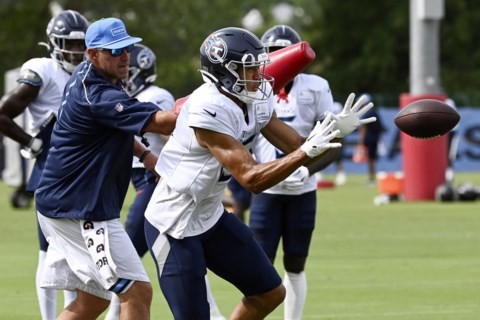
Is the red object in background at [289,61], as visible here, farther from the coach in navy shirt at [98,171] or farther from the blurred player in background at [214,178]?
the coach in navy shirt at [98,171]

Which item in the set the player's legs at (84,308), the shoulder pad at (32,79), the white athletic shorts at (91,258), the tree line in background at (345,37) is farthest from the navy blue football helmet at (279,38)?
the tree line in background at (345,37)

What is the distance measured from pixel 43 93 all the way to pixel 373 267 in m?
4.45

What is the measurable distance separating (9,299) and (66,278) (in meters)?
3.01

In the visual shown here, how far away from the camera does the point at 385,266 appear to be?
470 inches

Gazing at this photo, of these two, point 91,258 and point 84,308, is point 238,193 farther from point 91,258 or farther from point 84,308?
point 91,258

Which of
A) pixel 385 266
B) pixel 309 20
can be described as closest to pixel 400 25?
pixel 309 20

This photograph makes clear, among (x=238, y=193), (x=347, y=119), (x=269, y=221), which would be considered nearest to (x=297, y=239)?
(x=269, y=221)

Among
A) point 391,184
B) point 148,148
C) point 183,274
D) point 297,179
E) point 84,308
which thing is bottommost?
point 391,184

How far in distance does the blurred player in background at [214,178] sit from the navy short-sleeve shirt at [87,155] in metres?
0.26

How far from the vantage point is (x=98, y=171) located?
6836 millimetres

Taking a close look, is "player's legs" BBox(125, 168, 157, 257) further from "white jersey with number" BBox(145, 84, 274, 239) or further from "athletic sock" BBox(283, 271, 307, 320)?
"white jersey with number" BBox(145, 84, 274, 239)

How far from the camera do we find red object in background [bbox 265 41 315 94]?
24.8 feet

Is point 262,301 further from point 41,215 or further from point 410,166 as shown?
point 410,166

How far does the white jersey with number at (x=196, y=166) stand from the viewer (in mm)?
6375
